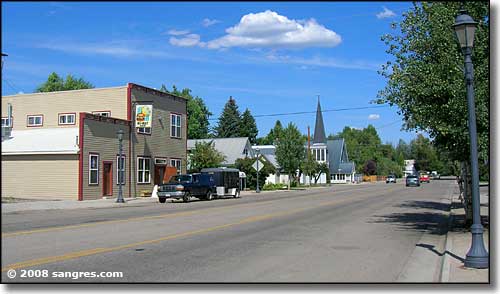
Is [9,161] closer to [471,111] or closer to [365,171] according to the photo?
[471,111]

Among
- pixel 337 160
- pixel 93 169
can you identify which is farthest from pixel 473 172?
pixel 337 160

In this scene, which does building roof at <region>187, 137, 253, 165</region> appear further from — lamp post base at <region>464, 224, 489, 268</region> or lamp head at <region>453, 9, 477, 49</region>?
lamp post base at <region>464, 224, 489, 268</region>

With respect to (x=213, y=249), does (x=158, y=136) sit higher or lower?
higher

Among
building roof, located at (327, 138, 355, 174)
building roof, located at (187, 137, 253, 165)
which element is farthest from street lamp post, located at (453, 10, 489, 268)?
building roof, located at (327, 138, 355, 174)

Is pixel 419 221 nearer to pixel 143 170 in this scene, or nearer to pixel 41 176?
pixel 41 176

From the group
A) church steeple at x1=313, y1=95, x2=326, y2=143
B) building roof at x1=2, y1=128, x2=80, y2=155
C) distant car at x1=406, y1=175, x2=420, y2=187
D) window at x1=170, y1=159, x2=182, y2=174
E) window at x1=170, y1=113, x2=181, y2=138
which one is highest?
church steeple at x1=313, y1=95, x2=326, y2=143

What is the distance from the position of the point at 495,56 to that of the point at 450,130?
2369mm

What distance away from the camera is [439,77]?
46.0 feet

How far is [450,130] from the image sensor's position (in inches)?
528

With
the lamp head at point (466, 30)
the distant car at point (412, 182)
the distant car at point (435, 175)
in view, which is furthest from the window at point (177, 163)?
the distant car at point (435, 175)

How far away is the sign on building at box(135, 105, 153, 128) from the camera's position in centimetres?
3838

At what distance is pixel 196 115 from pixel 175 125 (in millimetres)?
48249

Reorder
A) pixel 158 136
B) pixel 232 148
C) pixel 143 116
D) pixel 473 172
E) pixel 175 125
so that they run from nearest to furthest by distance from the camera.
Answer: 1. pixel 473 172
2. pixel 143 116
3. pixel 158 136
4. pixel 175 125
5. pixel 232 148

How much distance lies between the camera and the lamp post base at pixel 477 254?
375 inches
